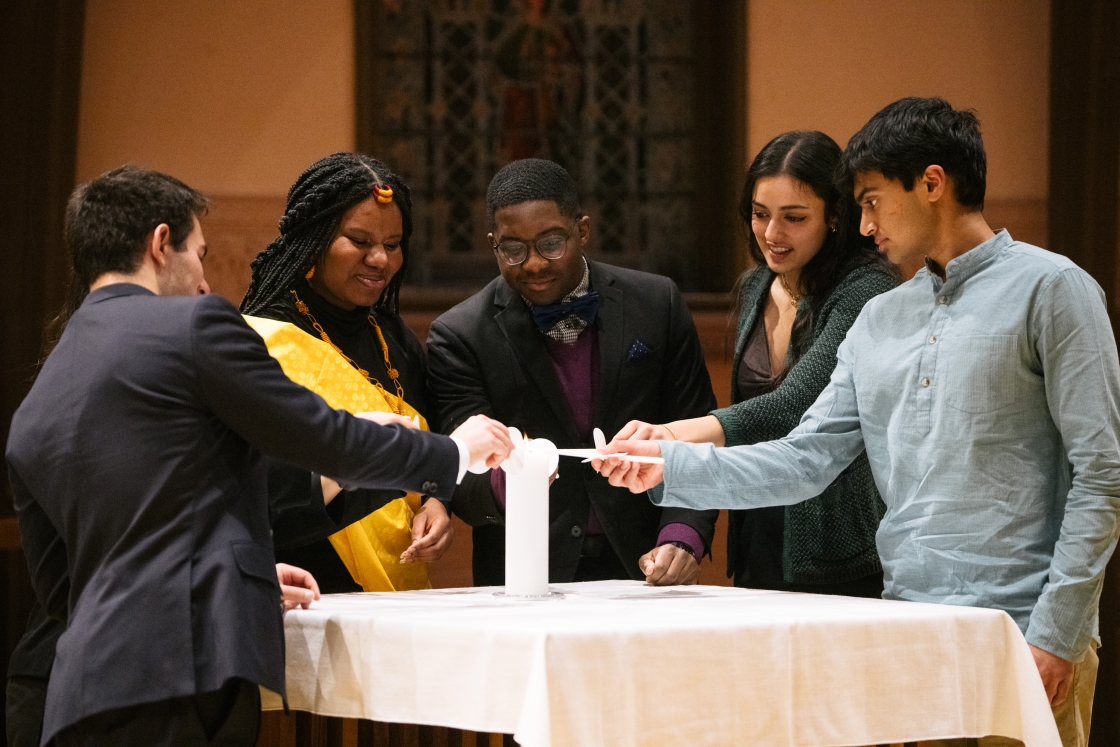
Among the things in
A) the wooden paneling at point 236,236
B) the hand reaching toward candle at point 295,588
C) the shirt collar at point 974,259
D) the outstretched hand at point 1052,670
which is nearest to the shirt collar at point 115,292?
the hand reaching toward candle at point 295,588

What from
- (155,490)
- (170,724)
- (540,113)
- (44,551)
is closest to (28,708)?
(44,551)

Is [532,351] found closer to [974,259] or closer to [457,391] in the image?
[457,391]

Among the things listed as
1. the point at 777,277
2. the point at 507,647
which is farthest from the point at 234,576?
the point at 777,277

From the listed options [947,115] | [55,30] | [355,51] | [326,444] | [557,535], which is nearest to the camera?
[326,444]

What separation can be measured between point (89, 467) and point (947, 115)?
1574mm

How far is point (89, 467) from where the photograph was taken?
6.08ft

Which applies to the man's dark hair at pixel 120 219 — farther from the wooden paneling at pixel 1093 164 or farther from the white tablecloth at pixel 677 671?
the wooden paneling at pixel 1093 164

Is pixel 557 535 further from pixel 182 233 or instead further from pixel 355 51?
pixel 355 51

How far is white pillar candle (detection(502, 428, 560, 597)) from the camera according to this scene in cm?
238

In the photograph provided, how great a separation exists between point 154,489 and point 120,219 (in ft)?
1.40

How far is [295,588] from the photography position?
87.7 inches

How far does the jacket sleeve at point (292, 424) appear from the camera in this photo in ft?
6.18

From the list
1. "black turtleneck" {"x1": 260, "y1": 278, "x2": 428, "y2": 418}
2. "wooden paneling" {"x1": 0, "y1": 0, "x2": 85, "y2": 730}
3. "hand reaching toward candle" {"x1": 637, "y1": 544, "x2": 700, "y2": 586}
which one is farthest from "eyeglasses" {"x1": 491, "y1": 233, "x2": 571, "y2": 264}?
"wooden paneling" {"x1": 0, "y1": 0, "x2": 85, "y2": 730}

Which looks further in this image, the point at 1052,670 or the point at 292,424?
the point at 1052,670
